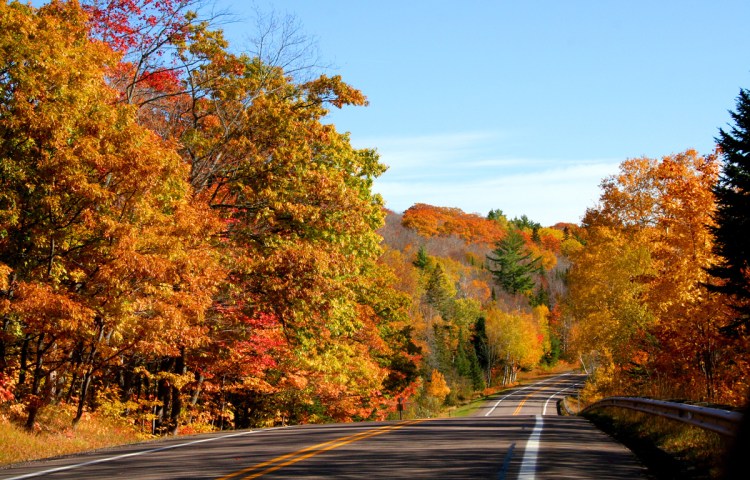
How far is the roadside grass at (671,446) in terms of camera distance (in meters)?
9.67

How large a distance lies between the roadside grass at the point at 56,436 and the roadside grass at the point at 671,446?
37.2 ft

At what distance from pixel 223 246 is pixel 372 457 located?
1242 centimetres

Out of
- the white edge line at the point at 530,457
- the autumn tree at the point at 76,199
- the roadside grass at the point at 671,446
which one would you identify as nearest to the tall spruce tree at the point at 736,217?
the roadside grass at the point at 671,446

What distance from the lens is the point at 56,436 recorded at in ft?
55.9

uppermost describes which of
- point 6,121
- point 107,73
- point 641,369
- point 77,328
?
point 107,73

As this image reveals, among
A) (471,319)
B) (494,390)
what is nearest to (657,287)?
(494,390)

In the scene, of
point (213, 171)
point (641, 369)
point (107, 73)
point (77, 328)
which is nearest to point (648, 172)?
point (641, 369)

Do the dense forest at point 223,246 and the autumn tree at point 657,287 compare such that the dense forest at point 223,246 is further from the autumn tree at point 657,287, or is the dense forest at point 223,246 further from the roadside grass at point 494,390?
the roadside grass at point 494,390

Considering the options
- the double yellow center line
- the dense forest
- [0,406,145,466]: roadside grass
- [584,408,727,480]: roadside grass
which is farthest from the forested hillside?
the double yellow center line

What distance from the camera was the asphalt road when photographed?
955cm

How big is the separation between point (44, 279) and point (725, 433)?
42.7 feet

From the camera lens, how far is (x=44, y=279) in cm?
1567

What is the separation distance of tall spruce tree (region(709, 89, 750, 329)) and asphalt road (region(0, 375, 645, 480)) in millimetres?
9865

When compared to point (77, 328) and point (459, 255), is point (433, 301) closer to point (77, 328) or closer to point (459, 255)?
point (459, 255)
